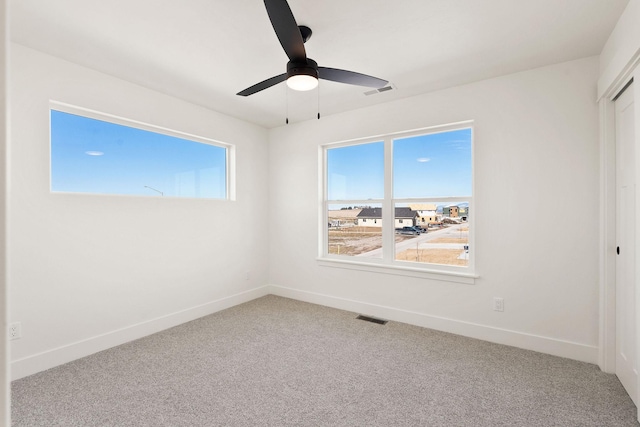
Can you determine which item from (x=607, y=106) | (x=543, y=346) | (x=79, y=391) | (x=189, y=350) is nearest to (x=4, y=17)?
(x=79, y=391)

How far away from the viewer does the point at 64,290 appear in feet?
8.73

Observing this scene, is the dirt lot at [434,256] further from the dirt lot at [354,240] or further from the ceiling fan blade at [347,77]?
the ceiling fan blade at [347,77]

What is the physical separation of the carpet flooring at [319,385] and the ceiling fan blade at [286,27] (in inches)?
90.8

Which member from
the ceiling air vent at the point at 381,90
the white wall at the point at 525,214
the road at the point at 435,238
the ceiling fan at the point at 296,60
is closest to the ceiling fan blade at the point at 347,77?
the ceiling fan at the point at 296,60

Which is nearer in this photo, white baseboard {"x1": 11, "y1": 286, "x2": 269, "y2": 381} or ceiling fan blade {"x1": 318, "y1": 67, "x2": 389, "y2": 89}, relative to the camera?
ceiling fan blade {"x1": 318, "y1": 67, "x2": 389, "y2": 89}

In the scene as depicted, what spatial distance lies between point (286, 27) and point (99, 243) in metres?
2.57

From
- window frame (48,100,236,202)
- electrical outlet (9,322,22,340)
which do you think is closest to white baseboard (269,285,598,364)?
window frame (48,100,236,202)

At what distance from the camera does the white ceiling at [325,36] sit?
2022 mm

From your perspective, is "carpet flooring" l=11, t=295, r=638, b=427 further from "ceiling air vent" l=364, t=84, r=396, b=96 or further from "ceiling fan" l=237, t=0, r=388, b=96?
"ceiling air vent" l=364, t=84, r=396, b=96

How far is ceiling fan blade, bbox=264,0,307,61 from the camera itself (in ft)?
5.10

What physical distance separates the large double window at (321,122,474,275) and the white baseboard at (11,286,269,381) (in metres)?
1.62

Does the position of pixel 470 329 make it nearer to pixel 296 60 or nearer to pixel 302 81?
pixel 302 81

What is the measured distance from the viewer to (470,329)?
10.3ft

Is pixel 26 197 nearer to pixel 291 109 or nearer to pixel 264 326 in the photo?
pixel 264 326
